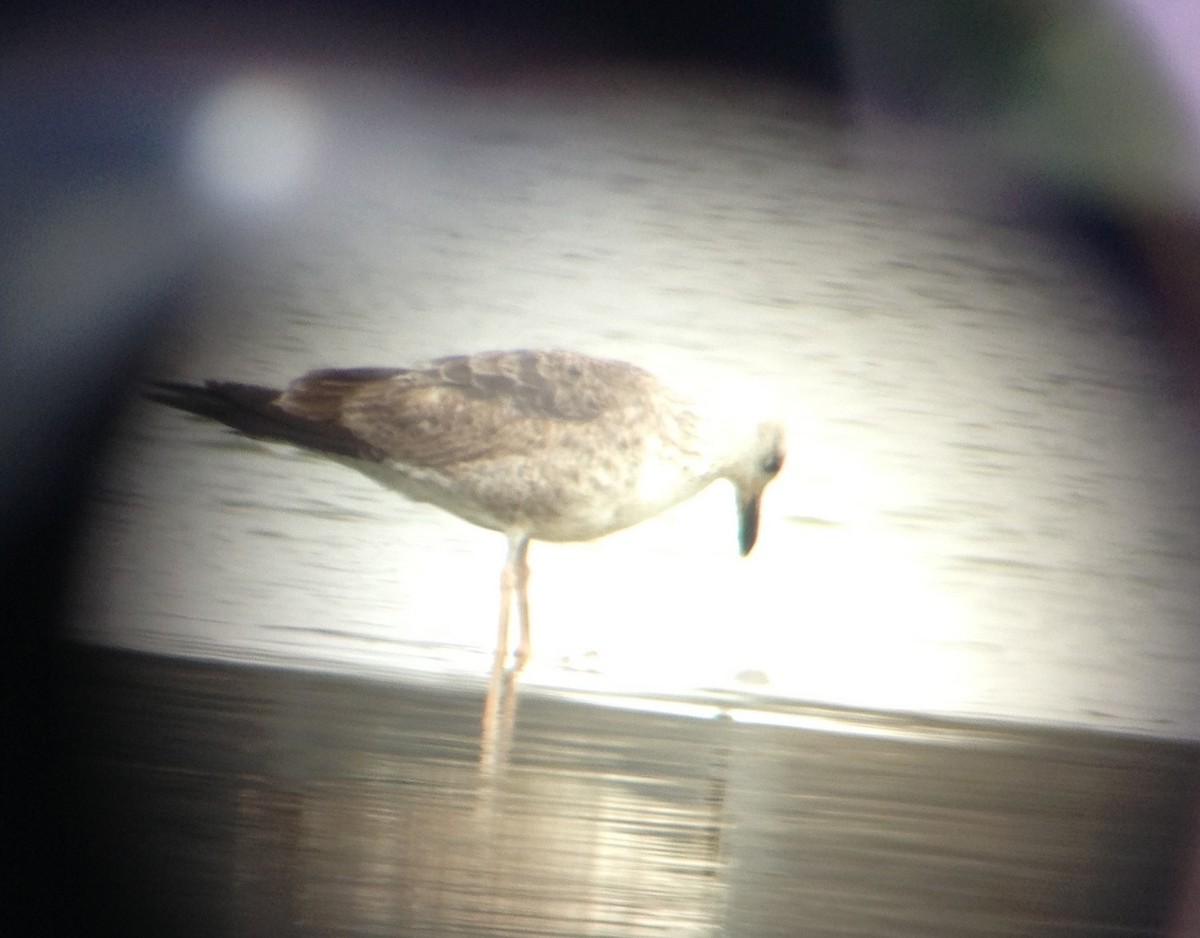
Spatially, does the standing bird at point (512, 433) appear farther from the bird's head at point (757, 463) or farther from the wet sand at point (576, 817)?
the wet sand at point (576, 817)

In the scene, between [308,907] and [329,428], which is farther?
[329,428]

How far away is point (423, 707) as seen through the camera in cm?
292

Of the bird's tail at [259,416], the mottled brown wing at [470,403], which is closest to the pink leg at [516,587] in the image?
the mottled brown wing at [470,403]

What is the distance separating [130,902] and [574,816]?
716 millimetres

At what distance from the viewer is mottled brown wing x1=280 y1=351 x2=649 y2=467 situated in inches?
130

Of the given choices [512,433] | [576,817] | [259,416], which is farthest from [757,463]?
[576,817]

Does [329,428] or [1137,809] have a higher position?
[329,428]

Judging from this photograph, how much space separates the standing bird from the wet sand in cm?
49

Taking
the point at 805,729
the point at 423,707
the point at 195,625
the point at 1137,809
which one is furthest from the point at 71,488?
the point at 1137,809

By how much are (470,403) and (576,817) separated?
1.21 m

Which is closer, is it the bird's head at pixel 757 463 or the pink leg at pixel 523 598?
the pink leg at pixel 523 598

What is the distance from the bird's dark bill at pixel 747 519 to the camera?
3.67 m

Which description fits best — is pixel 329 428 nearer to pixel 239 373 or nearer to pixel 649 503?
pixel 649 503

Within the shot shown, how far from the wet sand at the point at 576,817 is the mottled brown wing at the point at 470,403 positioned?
0.58 m
